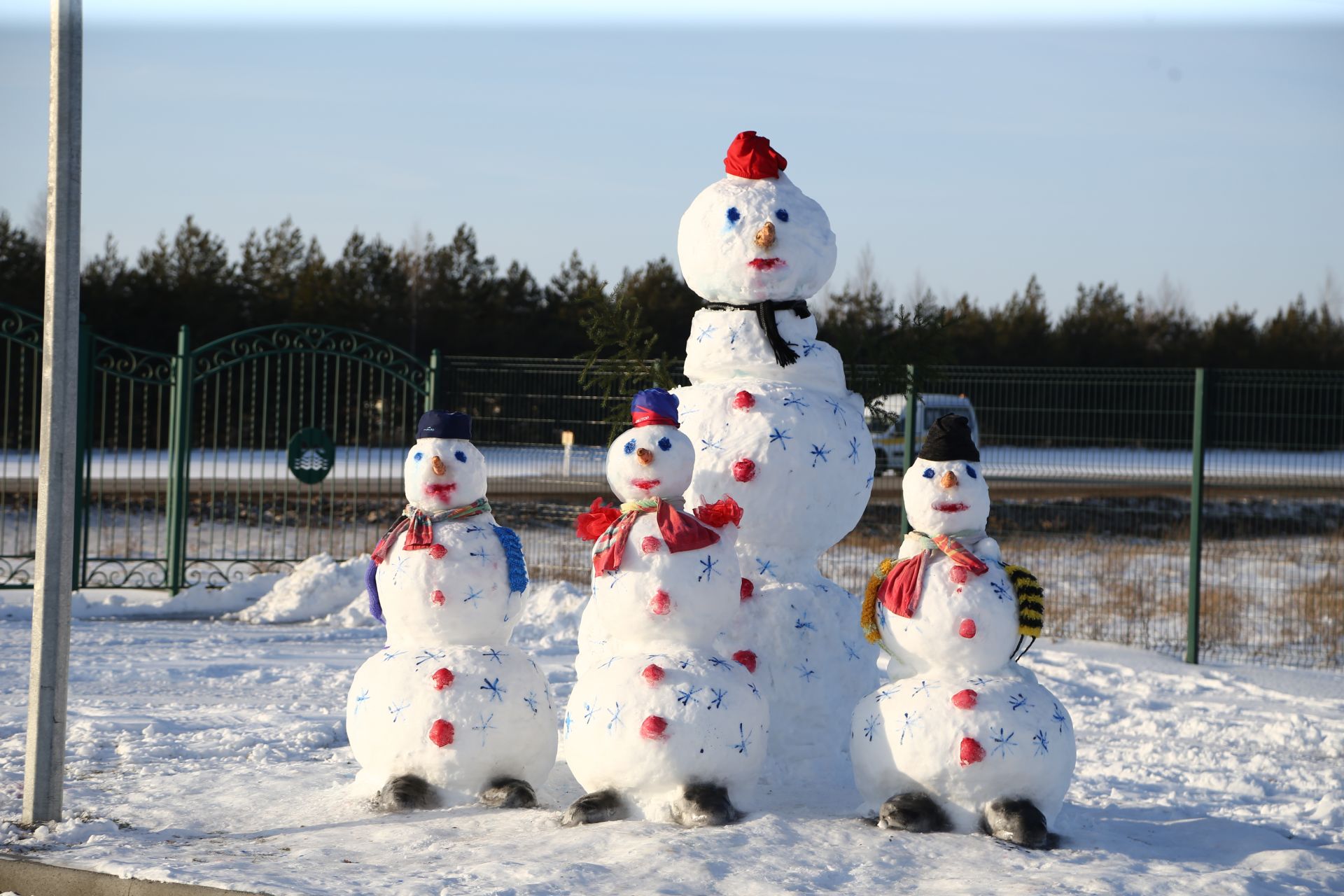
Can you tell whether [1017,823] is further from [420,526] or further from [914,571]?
[420,526]

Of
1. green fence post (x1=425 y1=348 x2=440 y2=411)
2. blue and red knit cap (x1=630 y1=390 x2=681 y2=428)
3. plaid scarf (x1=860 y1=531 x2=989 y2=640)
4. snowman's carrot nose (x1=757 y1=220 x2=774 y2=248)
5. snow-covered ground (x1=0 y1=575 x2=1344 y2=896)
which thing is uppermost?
snowman's carrot nose (x1=757 y1=220 x2=774 y2=248)

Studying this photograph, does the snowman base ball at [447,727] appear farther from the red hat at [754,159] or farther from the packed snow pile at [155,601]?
the packed snow pile at [155,601]

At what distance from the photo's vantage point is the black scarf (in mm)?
5574

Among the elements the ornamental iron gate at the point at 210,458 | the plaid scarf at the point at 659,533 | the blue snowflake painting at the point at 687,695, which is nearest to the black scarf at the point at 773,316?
the plaid scarf at the point at 659,533

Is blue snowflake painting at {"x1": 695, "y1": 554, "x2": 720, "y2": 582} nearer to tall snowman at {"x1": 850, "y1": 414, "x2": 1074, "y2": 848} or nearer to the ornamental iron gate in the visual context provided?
tall snowman at {"x1": 850, "y1": 414, "x2": 1074, "y2": 848}

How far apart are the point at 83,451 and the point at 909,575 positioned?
8.74 metres

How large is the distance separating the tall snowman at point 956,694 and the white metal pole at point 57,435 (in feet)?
9.49

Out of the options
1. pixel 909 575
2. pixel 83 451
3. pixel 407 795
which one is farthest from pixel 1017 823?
pixel 83 451

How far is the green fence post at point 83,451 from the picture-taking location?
1073 centimetres

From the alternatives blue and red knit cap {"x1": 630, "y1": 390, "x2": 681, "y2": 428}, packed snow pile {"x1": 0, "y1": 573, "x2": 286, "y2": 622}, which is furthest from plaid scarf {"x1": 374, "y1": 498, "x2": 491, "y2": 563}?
packed snow pile {"x1": 0, "y1": 573, "x2": 286, "y2": 622}

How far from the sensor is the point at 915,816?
15.2 feet

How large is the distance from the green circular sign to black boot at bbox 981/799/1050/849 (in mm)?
8358

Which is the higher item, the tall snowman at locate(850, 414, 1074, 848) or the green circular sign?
the green circular sign

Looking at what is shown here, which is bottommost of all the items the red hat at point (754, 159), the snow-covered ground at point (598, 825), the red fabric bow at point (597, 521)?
the snow-covered ground at point (598, 825)
